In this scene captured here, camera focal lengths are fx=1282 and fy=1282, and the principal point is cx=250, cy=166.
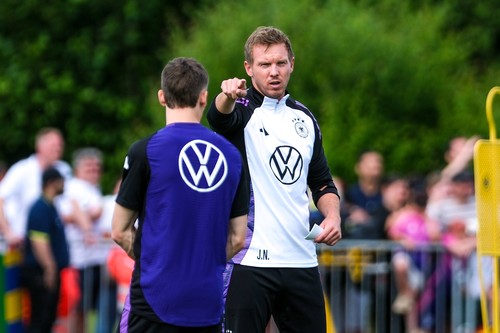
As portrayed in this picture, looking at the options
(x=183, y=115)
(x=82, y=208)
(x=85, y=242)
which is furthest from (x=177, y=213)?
(x=82, y=208)

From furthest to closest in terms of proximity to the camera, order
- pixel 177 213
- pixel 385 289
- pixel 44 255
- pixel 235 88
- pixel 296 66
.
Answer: pixel 296 66, pixel 385 289, pixel 44 255, pixel 235 88, pixel 177 213

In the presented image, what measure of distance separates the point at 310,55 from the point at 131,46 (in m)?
9.60

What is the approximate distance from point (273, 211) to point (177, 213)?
1219mm

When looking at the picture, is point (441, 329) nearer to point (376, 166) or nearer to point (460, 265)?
point (460, 265)

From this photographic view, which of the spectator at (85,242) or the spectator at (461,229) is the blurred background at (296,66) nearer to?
the spectator at (85,242)

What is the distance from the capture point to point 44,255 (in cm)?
1298

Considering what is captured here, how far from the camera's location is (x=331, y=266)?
13977 millimetres

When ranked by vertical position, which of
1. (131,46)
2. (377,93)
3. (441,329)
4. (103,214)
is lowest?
(441,329)

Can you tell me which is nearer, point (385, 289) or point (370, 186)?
point (385, 289)

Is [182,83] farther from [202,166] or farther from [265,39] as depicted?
[265,39]

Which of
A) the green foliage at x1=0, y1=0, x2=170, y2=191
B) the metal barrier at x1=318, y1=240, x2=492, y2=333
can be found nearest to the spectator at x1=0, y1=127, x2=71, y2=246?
the metal barrier at x1=318, y1=240, x2=492, y2=333

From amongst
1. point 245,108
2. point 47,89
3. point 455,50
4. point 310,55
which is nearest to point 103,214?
point 245,108

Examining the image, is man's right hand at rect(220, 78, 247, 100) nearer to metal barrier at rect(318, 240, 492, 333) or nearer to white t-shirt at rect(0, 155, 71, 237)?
metal barrier at rect(318, 240, 492, 333)

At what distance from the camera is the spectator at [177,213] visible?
6109 mm
